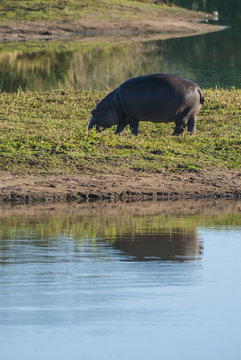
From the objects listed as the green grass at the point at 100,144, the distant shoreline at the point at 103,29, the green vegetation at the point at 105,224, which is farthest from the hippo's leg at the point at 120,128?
the distant shoreline at the point at 103,29

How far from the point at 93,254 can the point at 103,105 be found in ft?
24.0

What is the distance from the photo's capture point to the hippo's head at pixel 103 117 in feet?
51.1

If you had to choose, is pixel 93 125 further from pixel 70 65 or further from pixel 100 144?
pixel 70 65

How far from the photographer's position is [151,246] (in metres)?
9.02

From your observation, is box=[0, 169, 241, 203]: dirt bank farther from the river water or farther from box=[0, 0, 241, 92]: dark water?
box=[0, 0, 241, 92]: dark water

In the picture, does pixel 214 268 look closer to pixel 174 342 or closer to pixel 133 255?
pixel 133 255

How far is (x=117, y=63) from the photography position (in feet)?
126

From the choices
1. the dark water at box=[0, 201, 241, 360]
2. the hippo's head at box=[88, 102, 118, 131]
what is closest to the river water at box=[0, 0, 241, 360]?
the dark water at box=[0, 201, 241, 360]

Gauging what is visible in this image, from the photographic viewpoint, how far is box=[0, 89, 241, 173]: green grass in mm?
13211

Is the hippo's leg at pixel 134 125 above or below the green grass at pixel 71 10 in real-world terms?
below

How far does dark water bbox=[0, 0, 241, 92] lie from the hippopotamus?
7.41 metres

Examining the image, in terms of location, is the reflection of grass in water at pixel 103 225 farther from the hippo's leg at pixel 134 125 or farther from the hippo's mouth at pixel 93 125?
the hippo's mouth at pixel 93 125

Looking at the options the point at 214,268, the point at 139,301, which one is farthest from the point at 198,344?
the point at 214,268

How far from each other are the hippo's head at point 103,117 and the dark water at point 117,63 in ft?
23.7
